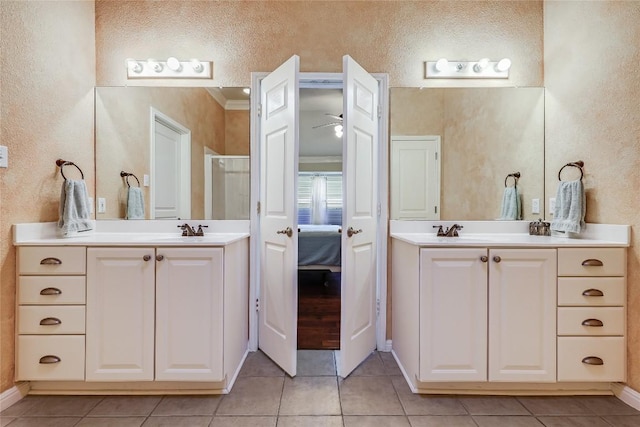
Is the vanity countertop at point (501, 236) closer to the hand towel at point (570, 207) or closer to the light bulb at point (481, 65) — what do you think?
the hand towel at point (570, 207)

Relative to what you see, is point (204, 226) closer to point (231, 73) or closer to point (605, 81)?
point (231, 73)

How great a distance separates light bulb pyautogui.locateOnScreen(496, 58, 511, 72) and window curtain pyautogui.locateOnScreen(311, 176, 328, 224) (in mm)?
5060

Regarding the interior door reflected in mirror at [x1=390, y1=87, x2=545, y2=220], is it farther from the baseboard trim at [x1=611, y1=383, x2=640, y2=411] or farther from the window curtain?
the window curtain

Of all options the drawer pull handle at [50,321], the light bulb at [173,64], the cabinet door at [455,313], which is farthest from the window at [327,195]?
the drawer pull handle at [50,321]

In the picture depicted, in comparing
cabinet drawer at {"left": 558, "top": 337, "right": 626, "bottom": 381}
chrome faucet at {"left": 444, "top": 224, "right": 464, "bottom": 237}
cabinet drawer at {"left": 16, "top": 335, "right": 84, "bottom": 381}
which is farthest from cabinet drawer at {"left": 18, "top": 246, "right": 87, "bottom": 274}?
Result: cabinet drawer at {"left": 558, "top": 337, "right": 626, "bottom": 381}

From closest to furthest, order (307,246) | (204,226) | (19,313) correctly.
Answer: (19,313)
(204,226)
(307,246)

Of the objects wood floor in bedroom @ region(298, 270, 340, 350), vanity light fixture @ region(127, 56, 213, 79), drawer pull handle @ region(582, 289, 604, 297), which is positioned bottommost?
wood floor in bedroom @ region(298, 270, 340, 350)

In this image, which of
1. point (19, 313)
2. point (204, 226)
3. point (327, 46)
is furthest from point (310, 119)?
point (19, 313)

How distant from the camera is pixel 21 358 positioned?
1722mm

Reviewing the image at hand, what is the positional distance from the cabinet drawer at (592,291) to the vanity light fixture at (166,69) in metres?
2.64

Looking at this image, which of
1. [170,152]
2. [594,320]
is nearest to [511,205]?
[594,320]

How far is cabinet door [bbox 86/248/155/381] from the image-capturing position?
172 cm

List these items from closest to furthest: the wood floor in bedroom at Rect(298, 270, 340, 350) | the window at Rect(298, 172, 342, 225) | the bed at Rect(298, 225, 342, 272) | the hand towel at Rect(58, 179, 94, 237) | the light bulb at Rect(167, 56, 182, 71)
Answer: the hand towel at Rect(58, 179, 94, 237) < the light bulb at Rect(167, 56, 182, 71) < the wood floor in bedroom at Rect(298, 270, 340, 350) < the bed at Rect(298, 225, 342, 272) < the window at Rect(298, 172, 342, 225)

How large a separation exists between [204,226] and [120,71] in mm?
1303
